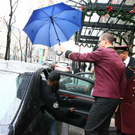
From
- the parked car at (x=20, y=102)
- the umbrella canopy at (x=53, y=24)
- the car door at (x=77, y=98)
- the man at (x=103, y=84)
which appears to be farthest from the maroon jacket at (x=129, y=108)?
the umbrella canopy at (x=53, y=24)

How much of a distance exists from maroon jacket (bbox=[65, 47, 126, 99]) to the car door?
1109 mm

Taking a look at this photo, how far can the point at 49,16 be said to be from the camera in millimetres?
2865

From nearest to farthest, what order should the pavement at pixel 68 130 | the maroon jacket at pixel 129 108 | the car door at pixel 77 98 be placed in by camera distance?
1. the maroon jacket at pixel 129 108
2. the car door at pixel 77 98
3. the pavement at pixel 68 130

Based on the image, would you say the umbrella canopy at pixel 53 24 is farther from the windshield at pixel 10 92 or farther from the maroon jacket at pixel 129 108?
the maroon jacket at pixel 129 108

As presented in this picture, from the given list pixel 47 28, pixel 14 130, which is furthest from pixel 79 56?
pixel 47 28

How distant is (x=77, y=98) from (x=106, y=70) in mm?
1502

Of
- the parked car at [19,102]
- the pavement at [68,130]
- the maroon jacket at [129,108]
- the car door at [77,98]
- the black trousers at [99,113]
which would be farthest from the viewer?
the pavement at [68,130]

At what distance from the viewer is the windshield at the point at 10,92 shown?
1.34 m

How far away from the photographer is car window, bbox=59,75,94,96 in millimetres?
3213

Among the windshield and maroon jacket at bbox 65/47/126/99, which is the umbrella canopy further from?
the windshield

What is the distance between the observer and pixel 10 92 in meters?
1.55

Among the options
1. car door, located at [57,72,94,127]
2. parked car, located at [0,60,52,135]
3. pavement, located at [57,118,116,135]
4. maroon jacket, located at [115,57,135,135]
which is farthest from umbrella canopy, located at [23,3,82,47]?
pavement, located at [57,118,116,135]

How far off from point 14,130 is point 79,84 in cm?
233

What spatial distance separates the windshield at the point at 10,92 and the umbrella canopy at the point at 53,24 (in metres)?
1.39
